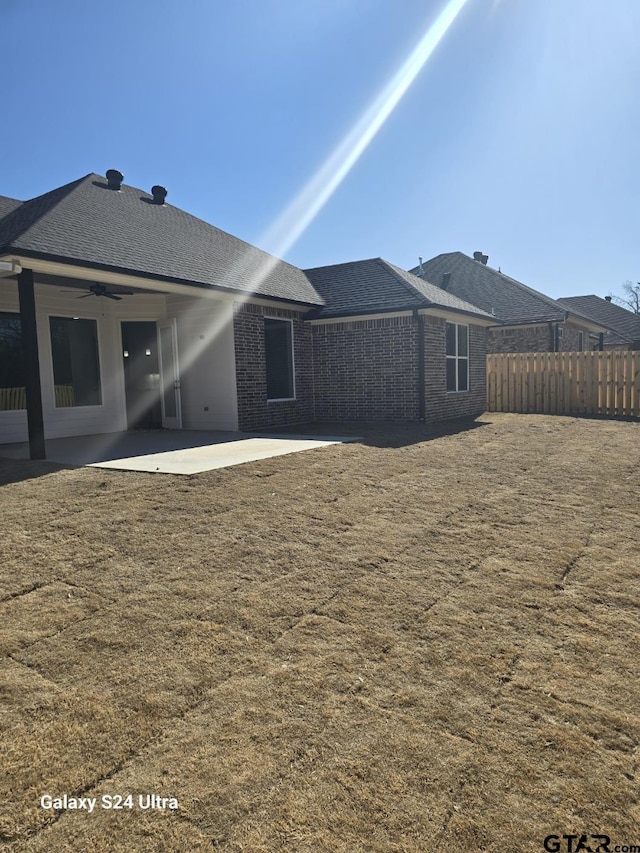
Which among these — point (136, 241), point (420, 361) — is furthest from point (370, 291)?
point (136, 241)

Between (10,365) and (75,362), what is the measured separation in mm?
1227

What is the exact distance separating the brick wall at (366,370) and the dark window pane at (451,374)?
3.00 m

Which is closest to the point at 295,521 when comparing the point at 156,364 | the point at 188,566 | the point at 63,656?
the point at 188,566

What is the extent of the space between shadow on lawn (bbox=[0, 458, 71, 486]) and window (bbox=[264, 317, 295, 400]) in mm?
6409

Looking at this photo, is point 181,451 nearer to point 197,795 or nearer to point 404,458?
point 404,458

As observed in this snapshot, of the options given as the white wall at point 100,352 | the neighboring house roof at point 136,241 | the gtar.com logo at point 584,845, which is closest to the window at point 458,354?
the neighboring house roof at point 136,241

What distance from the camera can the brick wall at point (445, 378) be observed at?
12586 mm

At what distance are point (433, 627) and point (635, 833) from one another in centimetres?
141

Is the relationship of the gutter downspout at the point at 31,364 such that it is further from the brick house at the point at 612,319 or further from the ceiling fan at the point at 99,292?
the brick house at the point at 612,319

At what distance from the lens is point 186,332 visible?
1166 cm

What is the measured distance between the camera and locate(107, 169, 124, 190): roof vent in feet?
42.8

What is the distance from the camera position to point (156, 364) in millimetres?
12039

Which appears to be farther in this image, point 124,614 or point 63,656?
point 124,614

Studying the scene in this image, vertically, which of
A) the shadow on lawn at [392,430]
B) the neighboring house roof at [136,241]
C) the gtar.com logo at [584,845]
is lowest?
the gtar.com logo at [584,845]
